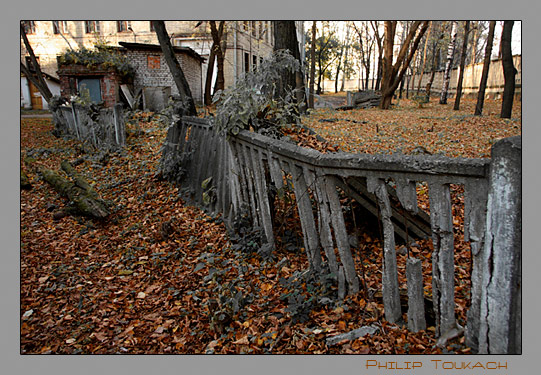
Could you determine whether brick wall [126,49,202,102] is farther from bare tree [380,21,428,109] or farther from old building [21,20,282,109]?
bare tree [380,21,428,109]

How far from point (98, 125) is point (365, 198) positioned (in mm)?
9979

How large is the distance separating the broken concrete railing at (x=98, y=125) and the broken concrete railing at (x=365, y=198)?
21.7 ft

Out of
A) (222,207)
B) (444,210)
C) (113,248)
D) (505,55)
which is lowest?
(113,248)

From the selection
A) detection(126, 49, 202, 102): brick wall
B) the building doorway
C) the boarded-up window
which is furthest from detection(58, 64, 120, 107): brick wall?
the building doorway

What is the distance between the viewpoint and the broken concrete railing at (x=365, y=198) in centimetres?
204

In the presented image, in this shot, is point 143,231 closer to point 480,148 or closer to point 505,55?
point 480,148

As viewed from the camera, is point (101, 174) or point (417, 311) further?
point (101, 174)

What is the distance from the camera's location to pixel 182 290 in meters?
4.11

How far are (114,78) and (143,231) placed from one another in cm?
1650

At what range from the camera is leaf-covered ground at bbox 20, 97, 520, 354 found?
2949mm

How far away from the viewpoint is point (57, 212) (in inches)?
259

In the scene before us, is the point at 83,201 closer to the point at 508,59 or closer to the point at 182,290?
the point at 182,290

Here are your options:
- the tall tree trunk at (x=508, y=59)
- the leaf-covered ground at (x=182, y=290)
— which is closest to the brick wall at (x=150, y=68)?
the tall tree trunk at (x=508, y=59)

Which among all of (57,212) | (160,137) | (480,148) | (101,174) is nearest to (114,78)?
(160,137)
